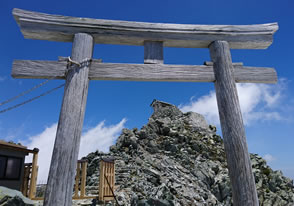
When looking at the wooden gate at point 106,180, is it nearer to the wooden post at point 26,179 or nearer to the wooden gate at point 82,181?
the wooden gate at point 82,181

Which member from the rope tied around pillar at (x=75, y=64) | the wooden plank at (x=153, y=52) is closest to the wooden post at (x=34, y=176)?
the rope tied around pillar at (x=75, y=64)

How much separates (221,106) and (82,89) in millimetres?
2227

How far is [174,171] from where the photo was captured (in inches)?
771

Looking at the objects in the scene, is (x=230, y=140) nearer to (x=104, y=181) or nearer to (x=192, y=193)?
(x=104, y=181)

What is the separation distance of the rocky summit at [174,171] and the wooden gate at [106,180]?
982mm

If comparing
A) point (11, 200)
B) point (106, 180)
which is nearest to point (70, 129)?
point (11, 200)

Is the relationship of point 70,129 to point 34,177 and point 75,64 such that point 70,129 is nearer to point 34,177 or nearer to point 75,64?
point 75,64

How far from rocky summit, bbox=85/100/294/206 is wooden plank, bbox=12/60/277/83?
8676mm

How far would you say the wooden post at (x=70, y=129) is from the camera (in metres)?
2.46

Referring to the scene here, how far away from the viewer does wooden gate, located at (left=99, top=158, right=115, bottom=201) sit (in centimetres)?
887

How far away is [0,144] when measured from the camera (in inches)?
350

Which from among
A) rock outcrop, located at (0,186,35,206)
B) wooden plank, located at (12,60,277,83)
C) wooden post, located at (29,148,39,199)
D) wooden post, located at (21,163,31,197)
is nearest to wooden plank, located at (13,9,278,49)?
wooden plank, located at (12,60,277,83)

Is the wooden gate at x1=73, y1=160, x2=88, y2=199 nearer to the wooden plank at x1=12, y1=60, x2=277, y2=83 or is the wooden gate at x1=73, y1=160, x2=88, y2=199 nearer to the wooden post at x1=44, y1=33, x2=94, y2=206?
the wooden post at x1=44, y1=33, x2=94, y2=206

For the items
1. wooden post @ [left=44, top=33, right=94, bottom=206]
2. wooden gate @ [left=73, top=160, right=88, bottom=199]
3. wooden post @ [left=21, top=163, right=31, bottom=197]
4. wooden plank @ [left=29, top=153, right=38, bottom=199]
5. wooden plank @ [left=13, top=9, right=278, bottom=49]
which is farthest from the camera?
wooden post @ [left=21, top=163, right=31, bottom=197]
